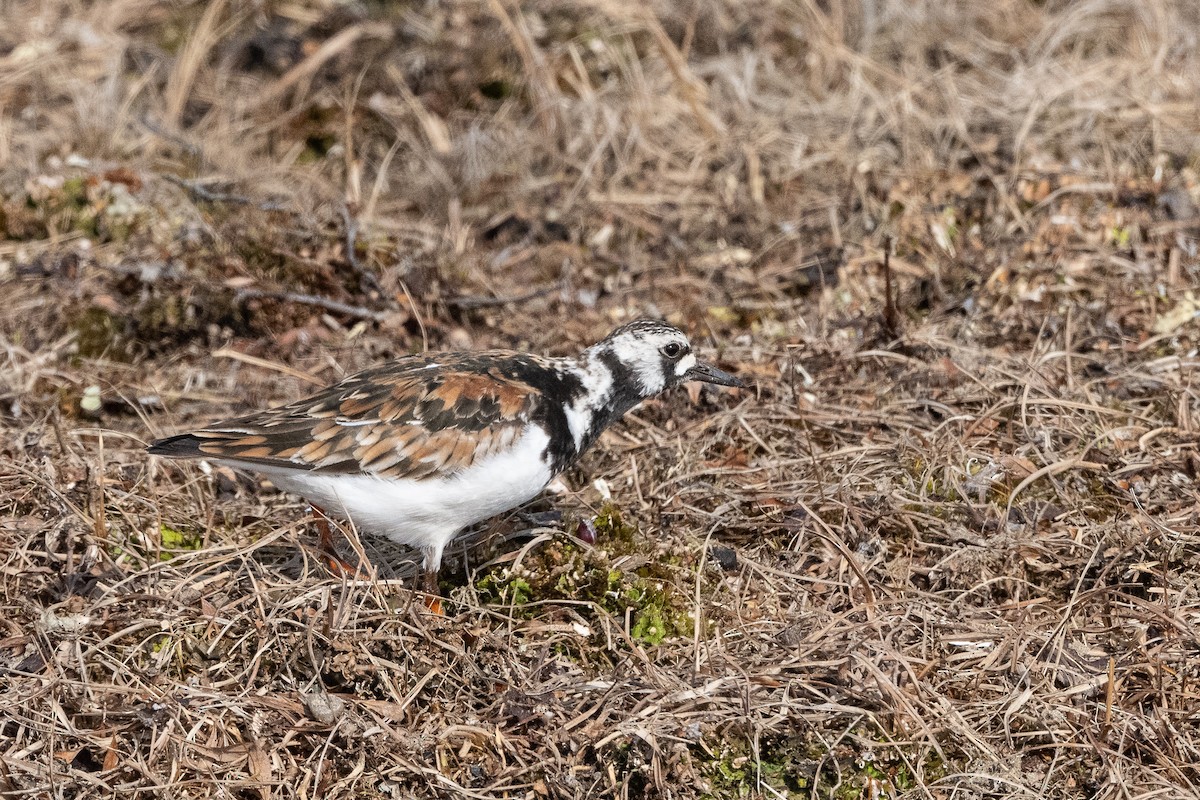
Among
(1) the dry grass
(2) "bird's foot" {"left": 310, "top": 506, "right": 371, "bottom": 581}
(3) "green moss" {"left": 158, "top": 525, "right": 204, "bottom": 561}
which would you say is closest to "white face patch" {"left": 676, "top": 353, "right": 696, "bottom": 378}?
(1) the dry grass

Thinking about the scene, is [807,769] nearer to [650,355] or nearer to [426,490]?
[426,490]

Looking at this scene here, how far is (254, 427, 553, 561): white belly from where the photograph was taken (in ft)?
13.3

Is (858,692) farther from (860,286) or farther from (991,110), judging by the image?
(991,110)

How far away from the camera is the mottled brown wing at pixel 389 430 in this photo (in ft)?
13.4

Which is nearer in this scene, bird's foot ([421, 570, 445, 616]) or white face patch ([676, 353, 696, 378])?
bird's foot ([421, 570, 445, 616])

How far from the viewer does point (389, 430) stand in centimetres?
412

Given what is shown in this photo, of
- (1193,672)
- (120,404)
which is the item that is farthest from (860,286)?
(120,404)

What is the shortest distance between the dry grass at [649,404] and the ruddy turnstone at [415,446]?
313 millimetres

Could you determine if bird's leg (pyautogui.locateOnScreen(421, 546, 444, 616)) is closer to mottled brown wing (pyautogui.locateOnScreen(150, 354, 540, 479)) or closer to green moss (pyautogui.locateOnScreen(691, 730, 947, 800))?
mottled brown wing (pyautogui.locateOnScreen(150, 354, 540, 479))

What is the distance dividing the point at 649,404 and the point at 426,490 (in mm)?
1538

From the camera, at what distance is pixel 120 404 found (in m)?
5.32

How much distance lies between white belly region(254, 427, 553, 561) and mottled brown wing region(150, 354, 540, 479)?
35 millimetres

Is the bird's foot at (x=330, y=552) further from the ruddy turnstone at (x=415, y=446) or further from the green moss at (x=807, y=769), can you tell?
the green moss at (x=807, y=769)

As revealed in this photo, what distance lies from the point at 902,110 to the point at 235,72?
456cm
